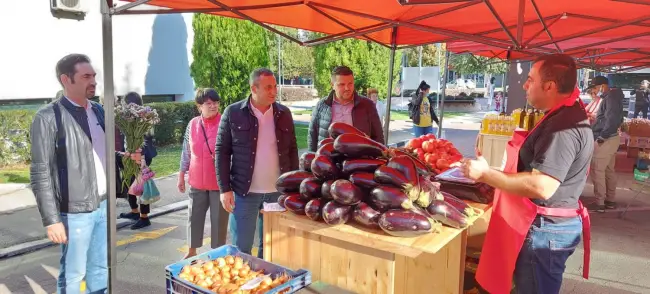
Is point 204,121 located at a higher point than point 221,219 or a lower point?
higher

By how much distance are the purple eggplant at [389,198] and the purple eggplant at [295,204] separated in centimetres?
38

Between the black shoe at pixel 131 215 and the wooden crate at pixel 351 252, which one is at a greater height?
the wooden crate at pixel 351 252

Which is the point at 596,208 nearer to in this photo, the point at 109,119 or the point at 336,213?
the point at 336,213

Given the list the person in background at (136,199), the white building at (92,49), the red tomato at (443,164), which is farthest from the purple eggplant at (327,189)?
the white building at (92,49)

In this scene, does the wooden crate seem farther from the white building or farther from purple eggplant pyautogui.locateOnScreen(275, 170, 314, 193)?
the white building

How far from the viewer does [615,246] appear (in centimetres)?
514

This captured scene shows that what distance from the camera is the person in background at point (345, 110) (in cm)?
399

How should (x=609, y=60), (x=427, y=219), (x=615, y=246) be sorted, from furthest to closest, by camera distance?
(x=609, y=60)
(x=615, y=246)
(x=427, y=219)

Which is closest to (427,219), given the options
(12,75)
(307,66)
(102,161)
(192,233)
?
(102,161)

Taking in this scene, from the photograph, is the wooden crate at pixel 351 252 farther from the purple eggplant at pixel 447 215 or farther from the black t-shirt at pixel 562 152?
the black t-shirt at pixel 562 152

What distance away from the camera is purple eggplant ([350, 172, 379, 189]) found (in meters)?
1.87

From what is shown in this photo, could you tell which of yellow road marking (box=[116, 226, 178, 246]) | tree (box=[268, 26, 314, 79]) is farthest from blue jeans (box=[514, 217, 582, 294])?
tree (box=[268, 26, 314, 79])

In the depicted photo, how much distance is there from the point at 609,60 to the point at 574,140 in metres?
10.5

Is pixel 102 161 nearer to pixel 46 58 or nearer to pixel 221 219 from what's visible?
pixel 221 219
